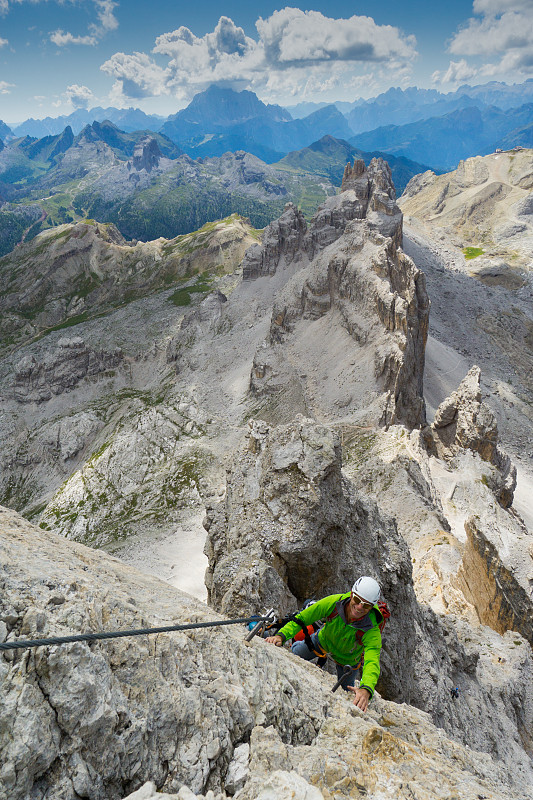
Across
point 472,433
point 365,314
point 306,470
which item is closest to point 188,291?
point 365,314

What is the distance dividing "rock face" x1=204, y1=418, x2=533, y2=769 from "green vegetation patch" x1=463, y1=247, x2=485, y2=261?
526 feet

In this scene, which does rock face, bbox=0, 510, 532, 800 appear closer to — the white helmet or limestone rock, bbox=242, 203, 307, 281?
the white helmet

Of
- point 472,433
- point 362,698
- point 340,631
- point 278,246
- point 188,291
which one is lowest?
point 472,433

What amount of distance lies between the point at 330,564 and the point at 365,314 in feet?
183

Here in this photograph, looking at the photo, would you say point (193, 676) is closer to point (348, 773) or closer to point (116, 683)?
point (116, 683)

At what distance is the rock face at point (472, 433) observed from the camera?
49188mm

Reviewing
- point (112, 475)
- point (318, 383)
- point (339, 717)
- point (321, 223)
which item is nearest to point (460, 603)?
point (339, 717)

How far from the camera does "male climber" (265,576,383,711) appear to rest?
9.40m

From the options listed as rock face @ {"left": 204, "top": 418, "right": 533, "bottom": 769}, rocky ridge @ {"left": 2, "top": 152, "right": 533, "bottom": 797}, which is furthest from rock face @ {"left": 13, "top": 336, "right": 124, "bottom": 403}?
rock face @ {"left": 204, "top": 418, "right": 533, "bottom": 769}

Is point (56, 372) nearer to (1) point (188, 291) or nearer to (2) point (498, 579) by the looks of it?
(1) point (188, 291)

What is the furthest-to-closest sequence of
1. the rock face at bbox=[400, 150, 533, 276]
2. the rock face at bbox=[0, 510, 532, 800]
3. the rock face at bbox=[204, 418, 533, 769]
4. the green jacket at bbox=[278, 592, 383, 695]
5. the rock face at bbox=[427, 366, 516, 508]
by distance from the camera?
1. the rock face at bbox=[400, 150, 533, 276]
2. the rock face at bbox=[427, 366, 516, 508]
3. the rock face at bbox=[204, 418, 533, 769]
4. the green jacket at bbox=[278, 592, 383, 695]
5. the rock face at bbox=[0, 510, 532, 800]

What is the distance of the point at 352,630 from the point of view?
10188mm

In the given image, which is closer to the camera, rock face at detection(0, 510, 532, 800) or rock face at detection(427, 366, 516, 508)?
rock face at detection(0, 510, 532, 800)

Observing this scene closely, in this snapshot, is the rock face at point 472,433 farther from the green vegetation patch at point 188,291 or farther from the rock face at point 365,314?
the green vegetation patch at point 188,291
